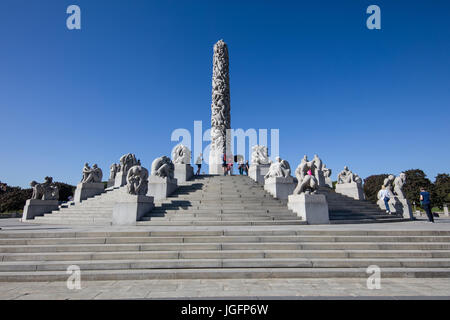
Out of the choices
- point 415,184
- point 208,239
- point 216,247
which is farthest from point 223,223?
point 415,184

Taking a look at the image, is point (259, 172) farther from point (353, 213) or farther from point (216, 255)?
point (216, 255)

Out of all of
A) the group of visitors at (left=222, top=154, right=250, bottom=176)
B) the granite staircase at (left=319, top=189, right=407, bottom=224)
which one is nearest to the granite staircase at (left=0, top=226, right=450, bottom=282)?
the granite staircase at (left=319, top=189, right=407, bottom=224)

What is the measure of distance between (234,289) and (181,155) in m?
15.5

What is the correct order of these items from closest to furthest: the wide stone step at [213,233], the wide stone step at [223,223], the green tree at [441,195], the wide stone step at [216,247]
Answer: the wide stone step at [216,247], the wide stone step at [213,233], the wide stone step at [223,223], the green tree at [441,195]

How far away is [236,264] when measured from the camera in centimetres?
538

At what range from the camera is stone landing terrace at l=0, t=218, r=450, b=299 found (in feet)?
13.8

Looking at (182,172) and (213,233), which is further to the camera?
(182,172)

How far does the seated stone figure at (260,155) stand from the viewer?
65.9ft

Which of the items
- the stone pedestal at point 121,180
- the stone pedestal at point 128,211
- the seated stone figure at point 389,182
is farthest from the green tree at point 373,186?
the stone pedestal at point 128,211

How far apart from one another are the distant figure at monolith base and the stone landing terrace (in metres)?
21.1

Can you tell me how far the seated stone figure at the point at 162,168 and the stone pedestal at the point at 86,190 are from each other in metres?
6.19

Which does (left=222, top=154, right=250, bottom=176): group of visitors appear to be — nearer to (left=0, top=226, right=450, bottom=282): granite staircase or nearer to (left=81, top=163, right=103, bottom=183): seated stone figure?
(left=81, top=163, right=103, bottom=183): seated stone figure

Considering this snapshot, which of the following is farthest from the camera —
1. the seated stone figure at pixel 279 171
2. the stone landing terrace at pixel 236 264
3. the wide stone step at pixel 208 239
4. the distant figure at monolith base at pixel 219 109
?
the distant figure at monolith base at pixel 219 109

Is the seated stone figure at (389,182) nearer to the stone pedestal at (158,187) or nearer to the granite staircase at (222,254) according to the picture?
the granite staircase at (222,254)
